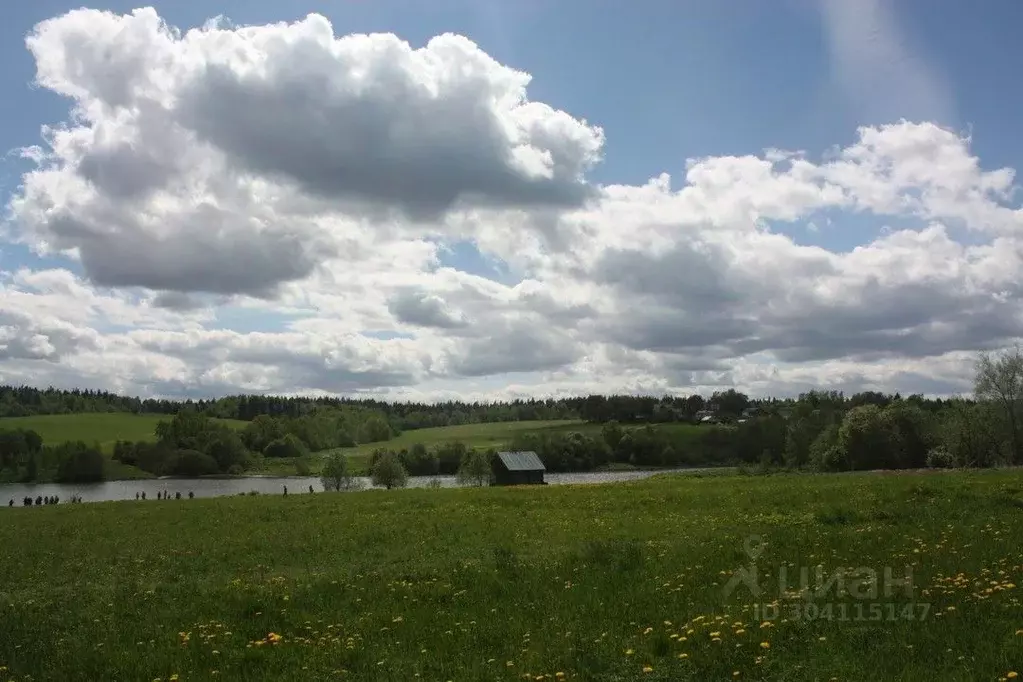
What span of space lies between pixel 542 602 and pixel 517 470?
8760cm

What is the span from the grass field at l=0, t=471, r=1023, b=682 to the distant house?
2900 inches

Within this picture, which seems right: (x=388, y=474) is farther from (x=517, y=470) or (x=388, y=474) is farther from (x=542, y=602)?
(x=542, y=602)

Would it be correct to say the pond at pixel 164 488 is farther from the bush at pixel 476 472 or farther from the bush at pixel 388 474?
the bush at pixel 476 472

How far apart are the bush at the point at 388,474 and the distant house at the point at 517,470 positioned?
44.9 feet

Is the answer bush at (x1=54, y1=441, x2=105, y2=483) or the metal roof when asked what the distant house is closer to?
the metal roof

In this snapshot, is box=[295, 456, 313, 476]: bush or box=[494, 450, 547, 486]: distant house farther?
box=[295, 456, 313, 476]: bush

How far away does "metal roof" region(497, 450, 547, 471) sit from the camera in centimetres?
10088

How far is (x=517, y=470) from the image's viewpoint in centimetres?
10038

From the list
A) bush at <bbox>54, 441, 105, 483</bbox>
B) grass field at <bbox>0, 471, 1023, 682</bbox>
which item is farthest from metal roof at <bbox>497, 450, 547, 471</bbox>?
bush at <bbox>54, 441, 105, 483</bbox>

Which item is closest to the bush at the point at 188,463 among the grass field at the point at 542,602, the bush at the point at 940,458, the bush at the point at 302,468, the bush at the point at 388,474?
the bush at the point at 302,468

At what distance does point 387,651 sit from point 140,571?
1247 cm

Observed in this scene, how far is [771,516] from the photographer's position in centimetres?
2523

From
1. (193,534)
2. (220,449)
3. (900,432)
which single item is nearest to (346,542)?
(193,534)

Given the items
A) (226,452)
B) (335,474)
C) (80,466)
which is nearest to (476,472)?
(335,474)
